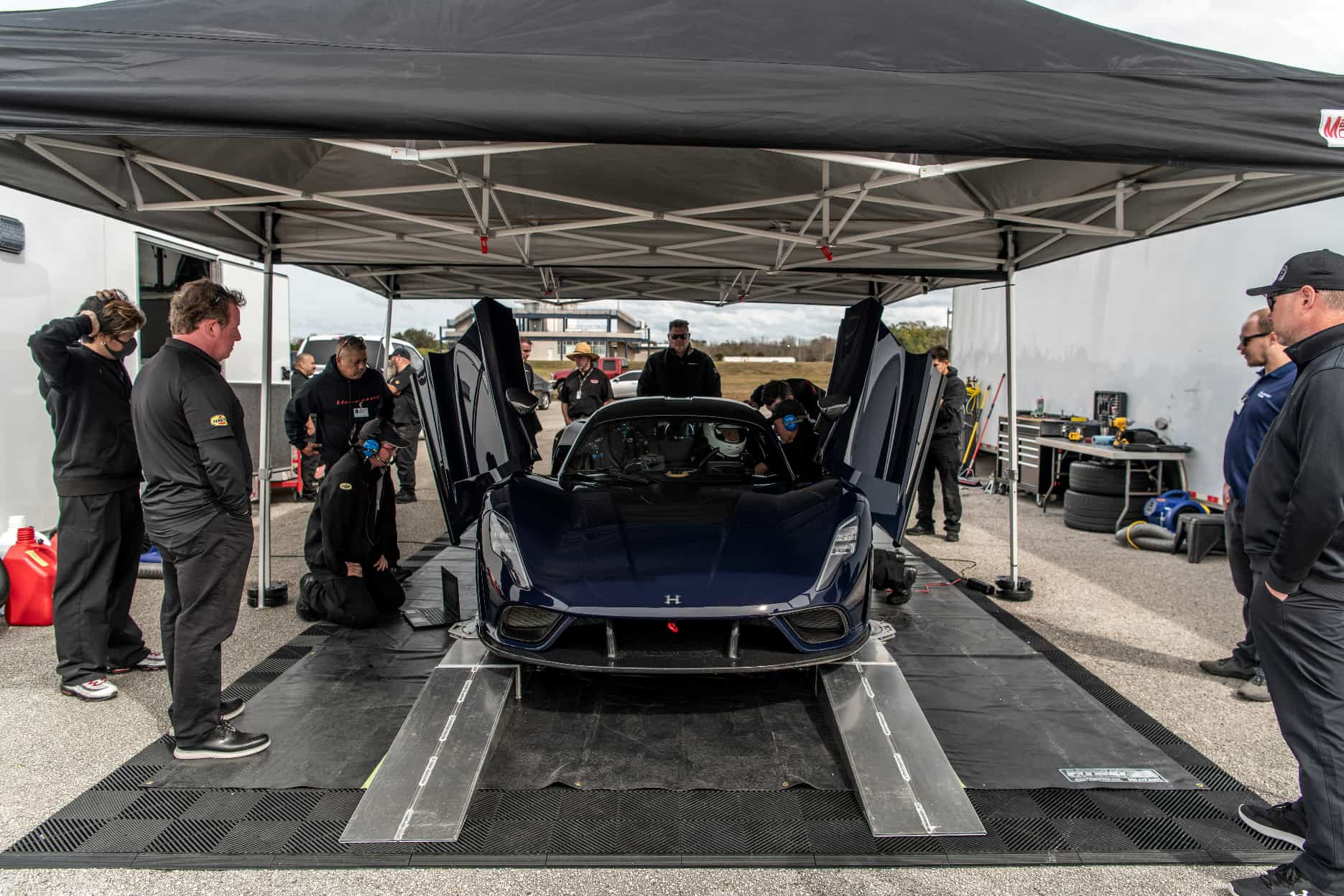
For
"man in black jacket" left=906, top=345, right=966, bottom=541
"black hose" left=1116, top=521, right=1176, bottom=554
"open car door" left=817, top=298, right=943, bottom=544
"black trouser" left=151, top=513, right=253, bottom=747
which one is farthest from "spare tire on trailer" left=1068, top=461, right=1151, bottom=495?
"black trouser" left=151, top=513, right=253, bottom=747

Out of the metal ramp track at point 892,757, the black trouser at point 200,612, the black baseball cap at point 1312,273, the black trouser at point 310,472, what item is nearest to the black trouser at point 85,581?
the black trouser at point 200,612

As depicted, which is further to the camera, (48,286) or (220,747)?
(48,286)

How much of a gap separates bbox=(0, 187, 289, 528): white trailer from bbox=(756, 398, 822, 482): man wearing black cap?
11.4 ft

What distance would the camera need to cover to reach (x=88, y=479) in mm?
3830

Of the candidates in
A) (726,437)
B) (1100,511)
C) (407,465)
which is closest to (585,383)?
(407,465)

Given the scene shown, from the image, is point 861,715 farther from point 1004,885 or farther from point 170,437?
point 170,437

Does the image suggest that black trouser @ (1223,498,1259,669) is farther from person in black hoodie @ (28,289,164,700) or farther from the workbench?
person in black hoodie @ (28,289,164,700)

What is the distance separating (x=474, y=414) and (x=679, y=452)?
1541 millimetres

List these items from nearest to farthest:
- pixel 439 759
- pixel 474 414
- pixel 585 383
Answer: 1. pixel 439 759
2. pixel 474 414
3. pixel 585 383

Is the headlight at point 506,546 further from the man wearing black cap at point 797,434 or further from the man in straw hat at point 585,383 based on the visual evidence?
the man in straw hat at point 585,383

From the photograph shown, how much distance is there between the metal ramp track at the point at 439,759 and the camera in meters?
2.60

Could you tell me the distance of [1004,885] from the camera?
2422mm

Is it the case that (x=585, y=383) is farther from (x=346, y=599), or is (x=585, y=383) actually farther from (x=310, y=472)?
(x=346, y=599)

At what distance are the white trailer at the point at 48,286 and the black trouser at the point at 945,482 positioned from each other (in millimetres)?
5785
